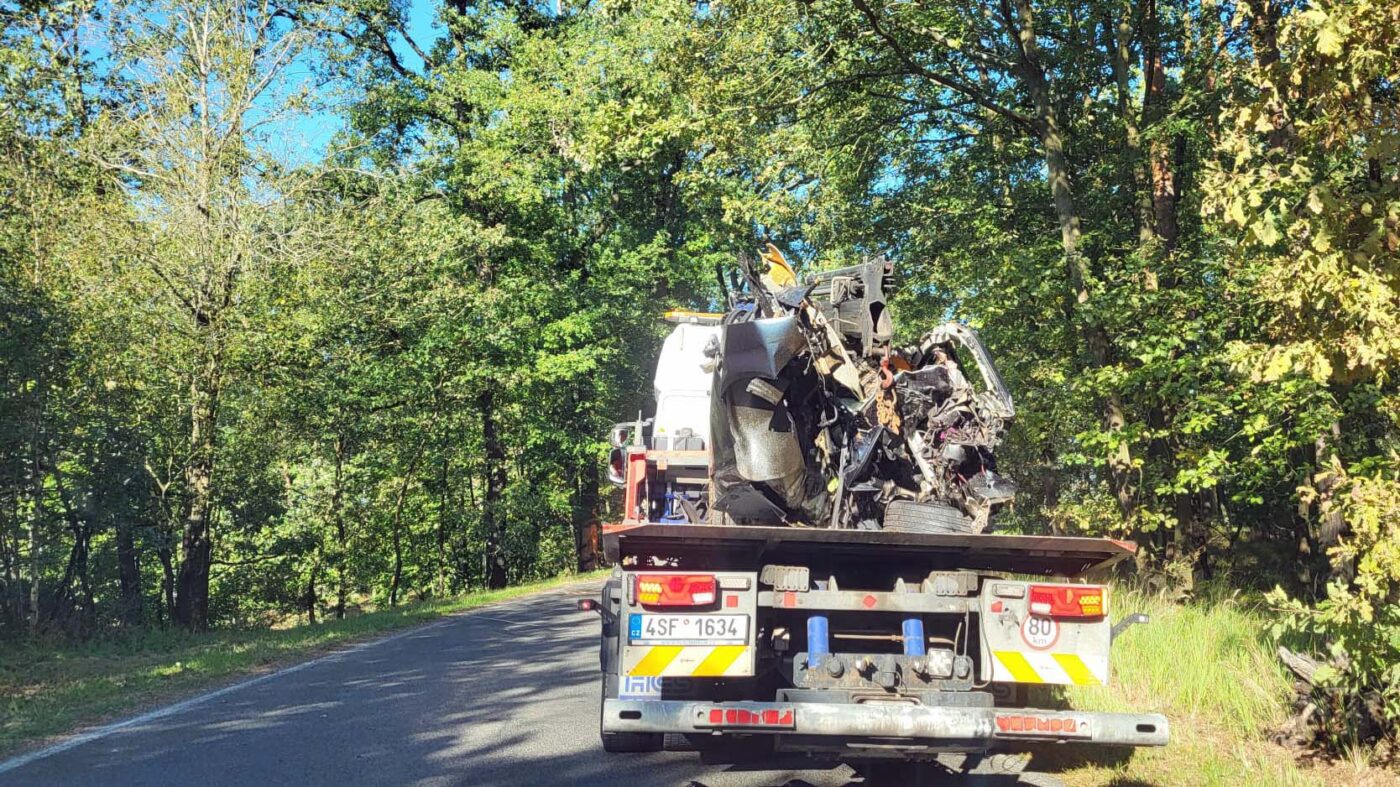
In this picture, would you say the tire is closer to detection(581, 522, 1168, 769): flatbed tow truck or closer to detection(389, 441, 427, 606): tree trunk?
detection(581, 522, 1168, 769): flatbed tow truck

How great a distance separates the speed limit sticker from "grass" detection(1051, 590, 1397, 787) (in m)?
1.20

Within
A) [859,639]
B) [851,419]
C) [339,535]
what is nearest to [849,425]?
[851,419]

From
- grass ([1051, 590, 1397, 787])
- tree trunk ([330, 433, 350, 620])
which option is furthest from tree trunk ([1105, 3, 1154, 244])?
tree trunk ([330, 433, 350, 620])

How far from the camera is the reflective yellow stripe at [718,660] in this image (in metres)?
5.29

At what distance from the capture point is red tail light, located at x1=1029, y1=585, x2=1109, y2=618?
215 inches

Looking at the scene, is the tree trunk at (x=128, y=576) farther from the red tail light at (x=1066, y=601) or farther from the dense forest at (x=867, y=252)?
the red tail light at (x=1066, y=601)

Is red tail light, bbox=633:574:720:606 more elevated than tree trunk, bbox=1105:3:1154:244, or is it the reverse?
tree trunk, bbox=1105:3:1154:244

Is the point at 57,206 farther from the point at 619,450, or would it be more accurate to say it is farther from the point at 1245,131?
the point at 1245,131

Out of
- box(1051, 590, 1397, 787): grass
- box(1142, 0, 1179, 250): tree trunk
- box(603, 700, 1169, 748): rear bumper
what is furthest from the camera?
box(1142, 0, 1179, 250): tree trunk

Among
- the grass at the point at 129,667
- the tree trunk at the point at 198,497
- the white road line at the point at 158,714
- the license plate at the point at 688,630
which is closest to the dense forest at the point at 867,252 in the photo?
the tree trunk at the point at 198,497

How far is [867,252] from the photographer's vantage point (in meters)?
16.6

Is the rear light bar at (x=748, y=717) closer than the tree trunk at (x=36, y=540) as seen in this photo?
Yes

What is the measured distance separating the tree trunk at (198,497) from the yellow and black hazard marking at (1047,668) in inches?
574

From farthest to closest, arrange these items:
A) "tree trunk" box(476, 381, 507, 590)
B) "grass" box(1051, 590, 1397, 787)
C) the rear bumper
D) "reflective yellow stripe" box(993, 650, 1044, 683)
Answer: "tree trunk" box(476, 381, 507, 590)
"grass" box(1051, 590, 1397, 787)
"reflective yellow stripe" box(993, 650, 1044, 683)
the rear bumper
